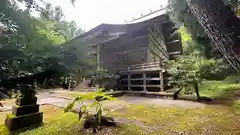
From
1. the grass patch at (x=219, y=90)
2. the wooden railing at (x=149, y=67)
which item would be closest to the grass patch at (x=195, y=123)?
the grass patch at (x=219, y=90)

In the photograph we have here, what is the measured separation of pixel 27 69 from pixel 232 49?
6.98 ft

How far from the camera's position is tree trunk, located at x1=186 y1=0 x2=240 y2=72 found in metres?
1.26

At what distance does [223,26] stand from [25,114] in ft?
15.3

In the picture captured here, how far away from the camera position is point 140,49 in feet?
37.5

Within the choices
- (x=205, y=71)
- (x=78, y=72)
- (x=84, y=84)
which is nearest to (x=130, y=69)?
(x=84, y=84)

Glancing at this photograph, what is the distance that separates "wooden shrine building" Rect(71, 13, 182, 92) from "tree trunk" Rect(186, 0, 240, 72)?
7.09 metres

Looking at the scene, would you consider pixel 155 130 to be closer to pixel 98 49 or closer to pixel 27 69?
pixel 27 69

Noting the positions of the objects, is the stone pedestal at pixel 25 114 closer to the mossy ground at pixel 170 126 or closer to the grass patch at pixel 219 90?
the mossy ground at pixel 170 126

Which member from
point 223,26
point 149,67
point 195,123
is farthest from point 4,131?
point 149,67

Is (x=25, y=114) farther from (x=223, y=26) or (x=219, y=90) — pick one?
(x=219, y=90)

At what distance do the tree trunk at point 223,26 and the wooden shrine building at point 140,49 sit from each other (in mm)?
7093

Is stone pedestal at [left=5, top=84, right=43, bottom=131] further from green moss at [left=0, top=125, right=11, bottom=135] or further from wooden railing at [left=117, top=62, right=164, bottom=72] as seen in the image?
wooden railing at [left=117, top=62, right=164, bottom=72]

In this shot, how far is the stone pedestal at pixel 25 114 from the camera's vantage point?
3847mm

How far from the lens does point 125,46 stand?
12.8 m
